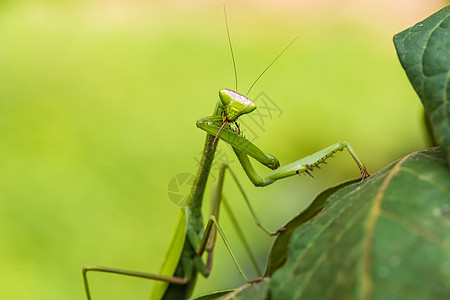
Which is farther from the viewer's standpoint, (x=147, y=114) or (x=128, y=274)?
(x=147, y=114)

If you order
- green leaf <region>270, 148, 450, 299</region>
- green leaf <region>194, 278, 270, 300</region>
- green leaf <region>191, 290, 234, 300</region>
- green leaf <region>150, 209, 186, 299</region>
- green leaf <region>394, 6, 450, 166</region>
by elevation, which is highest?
green leaf <region>394, 6, 450, 166</region>

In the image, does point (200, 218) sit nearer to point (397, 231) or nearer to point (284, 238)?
point (284, 238)

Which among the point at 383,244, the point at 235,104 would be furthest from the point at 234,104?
the point at 383,244

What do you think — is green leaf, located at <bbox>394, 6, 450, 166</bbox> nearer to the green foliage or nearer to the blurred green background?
the green foliage

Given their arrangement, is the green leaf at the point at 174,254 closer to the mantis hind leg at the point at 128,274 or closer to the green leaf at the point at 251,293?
the mantis hind leg at the point at 128,274

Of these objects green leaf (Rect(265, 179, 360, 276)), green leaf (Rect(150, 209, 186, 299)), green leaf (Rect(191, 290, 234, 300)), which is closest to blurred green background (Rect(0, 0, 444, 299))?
green leaf (Rect(150, 209, 186, 299))

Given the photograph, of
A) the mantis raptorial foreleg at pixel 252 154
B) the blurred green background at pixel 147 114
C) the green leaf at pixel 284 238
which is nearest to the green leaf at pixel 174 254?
the blurred green background at pixel 147 114
